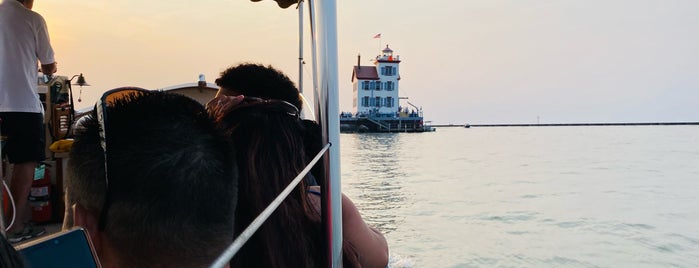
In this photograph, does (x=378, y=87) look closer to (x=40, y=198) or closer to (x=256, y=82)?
(x=40, y=198)

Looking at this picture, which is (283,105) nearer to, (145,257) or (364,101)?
(145,257)

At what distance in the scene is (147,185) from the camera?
→ 524 millimetres

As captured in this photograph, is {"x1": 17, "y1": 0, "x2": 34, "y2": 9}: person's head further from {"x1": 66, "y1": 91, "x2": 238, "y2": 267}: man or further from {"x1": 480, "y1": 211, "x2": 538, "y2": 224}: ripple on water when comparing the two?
{"x1": 480, "y1": 211, "x2": 538, "y2": 224}: ripple on water

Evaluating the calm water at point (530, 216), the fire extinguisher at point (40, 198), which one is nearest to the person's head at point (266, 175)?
the fire extinguisher at point (40, 198)

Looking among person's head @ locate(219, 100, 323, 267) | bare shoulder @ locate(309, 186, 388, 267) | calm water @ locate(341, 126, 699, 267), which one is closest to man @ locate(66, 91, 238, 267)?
person's head @ locate(219, 100, 323, 267)

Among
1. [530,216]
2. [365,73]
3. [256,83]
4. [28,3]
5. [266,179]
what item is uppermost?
[365,73]

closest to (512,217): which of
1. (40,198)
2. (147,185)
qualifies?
(40,198)

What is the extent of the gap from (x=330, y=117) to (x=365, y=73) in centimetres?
4375

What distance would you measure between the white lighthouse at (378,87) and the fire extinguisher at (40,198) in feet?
135

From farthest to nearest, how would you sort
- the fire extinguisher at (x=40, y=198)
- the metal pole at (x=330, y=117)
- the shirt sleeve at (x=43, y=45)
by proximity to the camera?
the fire extinguisher at (x=40, y=198) < the shirt sleeve at (x=43, y=45) < the metal pole at (x=330, y=117)

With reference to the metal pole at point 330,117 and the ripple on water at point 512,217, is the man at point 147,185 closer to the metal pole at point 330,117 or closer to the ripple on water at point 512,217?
the metal pole at point 330,117

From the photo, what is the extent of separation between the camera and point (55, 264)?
0.36 metres

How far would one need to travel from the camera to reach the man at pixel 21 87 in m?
2.16

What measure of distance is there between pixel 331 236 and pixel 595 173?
1488cm
